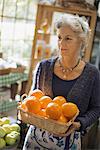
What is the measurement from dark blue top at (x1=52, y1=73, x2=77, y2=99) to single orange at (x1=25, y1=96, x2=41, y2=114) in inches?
8.6

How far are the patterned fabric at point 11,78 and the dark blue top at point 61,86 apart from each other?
933 millimetres

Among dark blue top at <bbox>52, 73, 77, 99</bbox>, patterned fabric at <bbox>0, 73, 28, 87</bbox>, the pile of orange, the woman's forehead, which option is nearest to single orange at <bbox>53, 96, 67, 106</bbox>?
the pile of orange

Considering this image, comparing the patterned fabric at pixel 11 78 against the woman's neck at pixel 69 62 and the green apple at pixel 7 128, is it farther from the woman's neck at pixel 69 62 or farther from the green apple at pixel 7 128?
the woman's neck at pixel 69 62

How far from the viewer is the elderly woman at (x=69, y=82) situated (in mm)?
1675

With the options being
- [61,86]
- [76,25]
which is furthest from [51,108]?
[76,25]

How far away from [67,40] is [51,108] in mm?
417

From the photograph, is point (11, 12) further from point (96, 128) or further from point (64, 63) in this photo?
point (96, 128)

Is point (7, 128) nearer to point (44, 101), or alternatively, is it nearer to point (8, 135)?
point (8, 135)

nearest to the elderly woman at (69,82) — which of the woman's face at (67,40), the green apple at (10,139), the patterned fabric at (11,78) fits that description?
the woman's face at (67,40)

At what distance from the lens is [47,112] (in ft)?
4.91

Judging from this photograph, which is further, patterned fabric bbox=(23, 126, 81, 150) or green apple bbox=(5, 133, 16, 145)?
green apple bbox=(5, 133, 16, 145)

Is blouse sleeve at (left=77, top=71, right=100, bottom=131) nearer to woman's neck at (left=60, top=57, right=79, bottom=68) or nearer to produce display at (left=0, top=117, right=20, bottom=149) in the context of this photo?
woman's neck at (left=60, top=57, right=79, bottom=68)

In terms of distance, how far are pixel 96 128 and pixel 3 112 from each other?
0.96 metres

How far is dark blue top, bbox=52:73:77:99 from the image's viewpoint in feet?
5.66
